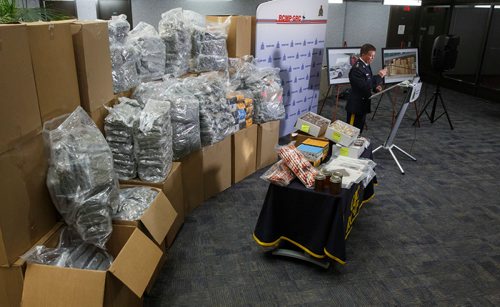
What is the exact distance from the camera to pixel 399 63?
5648 millimetres

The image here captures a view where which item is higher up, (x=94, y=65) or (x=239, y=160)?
(x=94, y=65)

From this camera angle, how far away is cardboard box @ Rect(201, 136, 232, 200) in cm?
339

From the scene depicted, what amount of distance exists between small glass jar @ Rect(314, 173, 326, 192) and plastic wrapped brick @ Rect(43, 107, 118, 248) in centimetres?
117

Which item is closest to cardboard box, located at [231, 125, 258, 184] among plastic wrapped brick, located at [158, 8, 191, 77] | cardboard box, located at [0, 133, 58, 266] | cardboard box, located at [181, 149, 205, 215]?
cardboard box, located at [181, 149, 205, 215]

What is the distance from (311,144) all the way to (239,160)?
3.39ft

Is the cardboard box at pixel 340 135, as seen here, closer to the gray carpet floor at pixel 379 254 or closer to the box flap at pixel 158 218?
the gray carpet floor at pixel 379 254

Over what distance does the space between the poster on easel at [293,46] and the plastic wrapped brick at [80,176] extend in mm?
2727

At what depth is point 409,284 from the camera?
2.46 meters

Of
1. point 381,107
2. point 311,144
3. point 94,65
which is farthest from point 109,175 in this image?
point 381,107

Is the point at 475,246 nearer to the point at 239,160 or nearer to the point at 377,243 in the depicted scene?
the point at 377,243

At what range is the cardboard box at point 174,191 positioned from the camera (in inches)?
104

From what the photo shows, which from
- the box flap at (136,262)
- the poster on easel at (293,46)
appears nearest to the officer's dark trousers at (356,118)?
the poster on easel at (293,46)

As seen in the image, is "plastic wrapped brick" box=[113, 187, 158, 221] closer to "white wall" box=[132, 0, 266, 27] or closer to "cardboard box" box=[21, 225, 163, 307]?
"cardboard box" box=[21, 225, 163, 307]

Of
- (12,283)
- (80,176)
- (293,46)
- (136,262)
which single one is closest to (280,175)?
(136,262)
